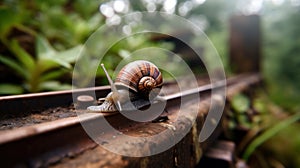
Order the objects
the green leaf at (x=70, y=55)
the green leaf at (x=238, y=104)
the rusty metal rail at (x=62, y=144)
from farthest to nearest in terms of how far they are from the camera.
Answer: the green leaf at (x=238, y=104)
the green leaf at (x=70, y=55)
the rusty metal rail at (x=62, y=144)

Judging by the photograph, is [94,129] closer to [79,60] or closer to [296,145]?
[79,60]

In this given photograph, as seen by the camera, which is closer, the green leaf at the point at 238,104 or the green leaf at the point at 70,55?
the green leaf at the point at 70,55

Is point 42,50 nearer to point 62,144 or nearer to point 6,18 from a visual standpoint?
point 6,18

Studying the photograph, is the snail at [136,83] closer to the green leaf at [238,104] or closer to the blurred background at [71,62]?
the blurred background at [71,62]

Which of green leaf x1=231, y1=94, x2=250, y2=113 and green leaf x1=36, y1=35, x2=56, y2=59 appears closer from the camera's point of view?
green leaf x1=36, y1=35, x2=56, y2=59

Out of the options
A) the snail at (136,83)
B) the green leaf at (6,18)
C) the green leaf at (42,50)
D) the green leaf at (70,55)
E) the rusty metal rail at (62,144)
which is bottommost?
the rusty metal rail at (62,144)

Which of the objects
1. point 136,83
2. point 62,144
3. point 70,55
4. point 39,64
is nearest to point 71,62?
point 70,55

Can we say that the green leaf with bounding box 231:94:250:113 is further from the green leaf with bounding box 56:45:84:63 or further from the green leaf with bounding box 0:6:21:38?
the green leaf with bounding box 0:6:21:38

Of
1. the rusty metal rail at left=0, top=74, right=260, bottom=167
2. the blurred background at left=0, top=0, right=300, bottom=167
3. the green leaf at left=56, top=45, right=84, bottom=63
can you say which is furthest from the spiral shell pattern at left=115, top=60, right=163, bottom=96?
the green leaf at left=56, top=45, right=84, bottom=63

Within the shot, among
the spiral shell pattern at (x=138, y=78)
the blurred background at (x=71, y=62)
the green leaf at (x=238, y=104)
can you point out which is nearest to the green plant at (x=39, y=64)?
the blurred background at (x=71, y=62)
